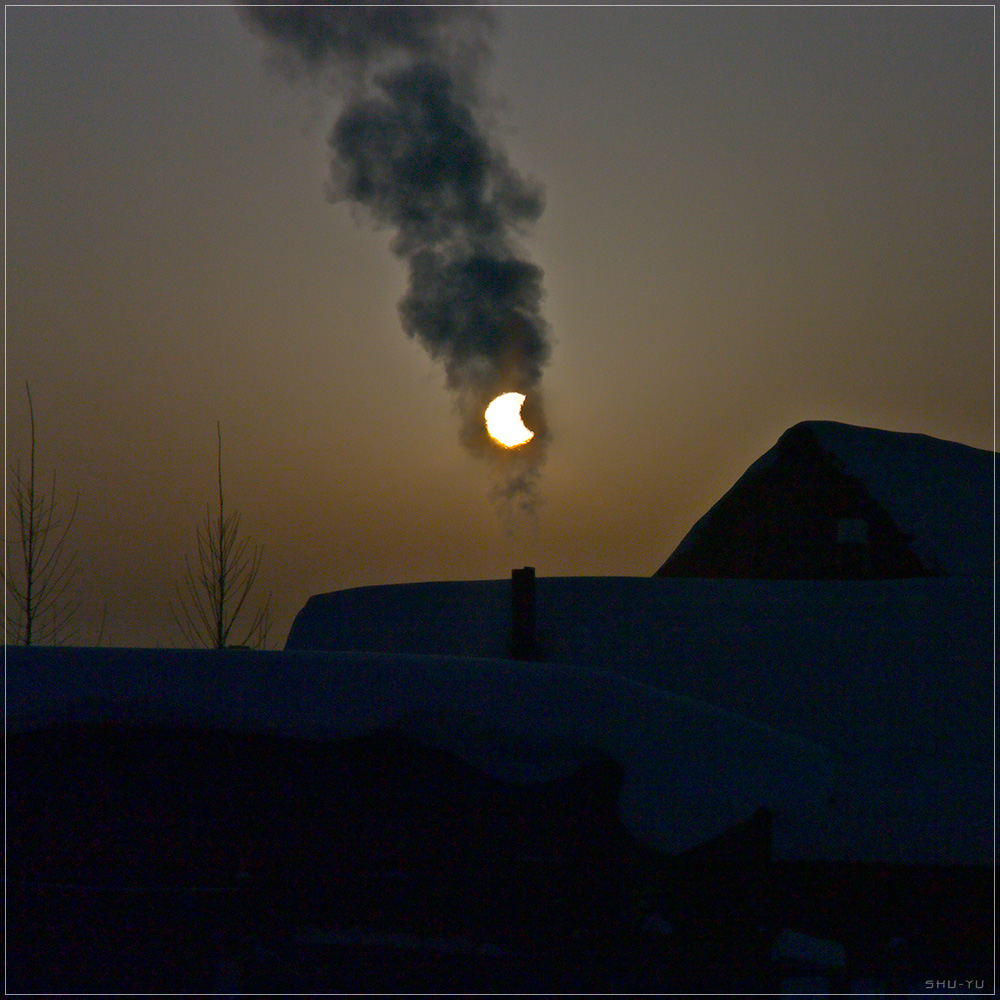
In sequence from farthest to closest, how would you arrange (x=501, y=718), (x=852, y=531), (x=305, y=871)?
(x=852, y=531), (x=305, y=871), (x=501, y=718)

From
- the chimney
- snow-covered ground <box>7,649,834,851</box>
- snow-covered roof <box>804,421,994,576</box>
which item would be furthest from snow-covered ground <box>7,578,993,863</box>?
snow-covered roof <box>804,421,994,576</box>

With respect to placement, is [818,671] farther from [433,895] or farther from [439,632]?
[433,895]

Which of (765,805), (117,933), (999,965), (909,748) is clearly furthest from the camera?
(909,748)

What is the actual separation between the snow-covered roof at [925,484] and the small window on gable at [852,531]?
1.33 ft

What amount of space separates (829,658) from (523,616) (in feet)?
10.9

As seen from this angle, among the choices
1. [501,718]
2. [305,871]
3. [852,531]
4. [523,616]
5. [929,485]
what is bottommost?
[305,871]

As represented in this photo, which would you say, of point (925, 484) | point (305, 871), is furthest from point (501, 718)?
point (925, 484)

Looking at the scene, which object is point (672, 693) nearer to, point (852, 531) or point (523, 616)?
point (523, 616)

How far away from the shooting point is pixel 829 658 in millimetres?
12164

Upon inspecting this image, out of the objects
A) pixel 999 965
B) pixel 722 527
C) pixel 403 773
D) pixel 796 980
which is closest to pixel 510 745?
pixel 403 773

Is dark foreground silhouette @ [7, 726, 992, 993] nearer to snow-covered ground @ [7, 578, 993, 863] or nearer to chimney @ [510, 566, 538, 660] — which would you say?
snow-covered ground @ [7, 578, 993, 863]

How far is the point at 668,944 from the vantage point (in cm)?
717

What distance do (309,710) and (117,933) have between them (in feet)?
6.04

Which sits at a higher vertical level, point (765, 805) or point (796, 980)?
point (765, 805)
